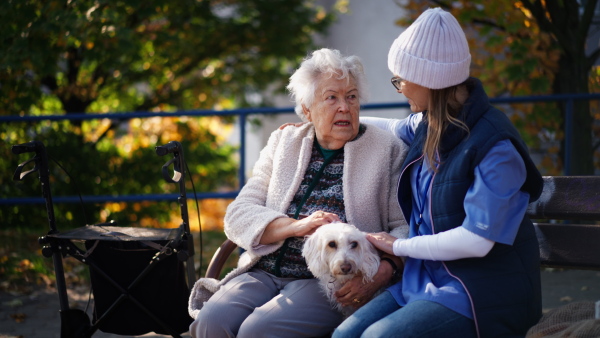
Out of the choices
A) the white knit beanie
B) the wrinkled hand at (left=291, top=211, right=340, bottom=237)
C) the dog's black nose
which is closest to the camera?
the white knit beanie

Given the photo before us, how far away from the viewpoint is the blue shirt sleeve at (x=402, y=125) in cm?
317

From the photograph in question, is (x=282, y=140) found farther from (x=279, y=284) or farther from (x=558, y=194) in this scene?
(x=558, y=194)

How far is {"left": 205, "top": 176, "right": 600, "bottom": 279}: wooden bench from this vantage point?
2.83 m

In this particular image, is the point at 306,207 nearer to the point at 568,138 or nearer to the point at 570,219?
the point at 570,219

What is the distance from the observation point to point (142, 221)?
8336 mm

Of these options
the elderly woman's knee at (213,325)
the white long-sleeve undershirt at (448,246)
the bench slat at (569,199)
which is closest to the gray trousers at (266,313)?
A: the elderly woman's knee at (213,325)

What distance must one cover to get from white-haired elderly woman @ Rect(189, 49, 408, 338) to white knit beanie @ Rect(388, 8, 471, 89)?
61 centimetres

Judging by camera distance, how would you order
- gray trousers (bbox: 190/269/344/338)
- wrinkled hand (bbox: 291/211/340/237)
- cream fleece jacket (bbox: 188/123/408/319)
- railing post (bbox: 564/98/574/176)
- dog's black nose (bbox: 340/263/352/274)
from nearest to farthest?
dog's black nose (bbox: 340/263/352/274)
gray trousers (bbox: 190/269/344/338)
wrinkled hand (bbox: 291/211/340/237)
cream fleece jacket (bbox: 188/123/408/319)
railing post (bbox: 564/98/574/176)

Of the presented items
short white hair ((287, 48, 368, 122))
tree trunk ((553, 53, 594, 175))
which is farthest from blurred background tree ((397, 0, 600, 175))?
short white hair ((287, 48, 368, 122))

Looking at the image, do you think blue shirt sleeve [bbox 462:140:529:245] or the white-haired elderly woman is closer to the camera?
blue shirt sleeve [bbox 462:140:529:245]

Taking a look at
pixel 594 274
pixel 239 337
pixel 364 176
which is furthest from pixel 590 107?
pixel 239 337

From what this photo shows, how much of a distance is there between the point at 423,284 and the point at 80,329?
1.80 m

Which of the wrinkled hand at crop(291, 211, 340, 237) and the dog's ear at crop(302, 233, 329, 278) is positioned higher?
the wrinkled hand at crop(291, 211, 340, 237)

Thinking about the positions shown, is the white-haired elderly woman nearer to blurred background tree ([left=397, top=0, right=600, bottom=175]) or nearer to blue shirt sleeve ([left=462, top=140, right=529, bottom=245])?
blue shirt sleeve ([left=462, top=140, right=529, bottom=245])
